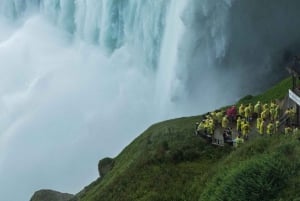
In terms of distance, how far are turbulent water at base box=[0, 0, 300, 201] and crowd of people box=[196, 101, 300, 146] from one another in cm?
960

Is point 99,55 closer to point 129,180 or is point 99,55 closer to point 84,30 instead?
point 84,30

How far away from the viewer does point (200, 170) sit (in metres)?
15.2

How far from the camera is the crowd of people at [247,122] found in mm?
15609

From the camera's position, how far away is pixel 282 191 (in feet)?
36.4

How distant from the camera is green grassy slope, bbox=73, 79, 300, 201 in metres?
11.2

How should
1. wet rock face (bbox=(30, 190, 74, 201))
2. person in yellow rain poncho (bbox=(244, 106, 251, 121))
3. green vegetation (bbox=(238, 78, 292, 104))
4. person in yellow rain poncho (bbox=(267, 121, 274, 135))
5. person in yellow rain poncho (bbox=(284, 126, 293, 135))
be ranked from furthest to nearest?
wet rock face (bbox=(30, 190, 74, 201)) < green vegetation (bbox=(238, 78, 292, 104)) < person in yellow rain poncho (bbox=(244, 106, 251, 121)) < person in yellow rain poncho (bbox=(267, 121, 274, 135)) < person in yellow rain poncho (bbox=(284, 126, 293, 135))

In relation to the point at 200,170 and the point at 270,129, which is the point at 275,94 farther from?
the point at 200,170

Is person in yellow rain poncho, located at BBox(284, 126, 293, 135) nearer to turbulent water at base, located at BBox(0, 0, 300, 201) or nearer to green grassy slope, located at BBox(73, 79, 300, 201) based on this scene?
green grassy slope, located at BBox(73, 79, 300, 201)

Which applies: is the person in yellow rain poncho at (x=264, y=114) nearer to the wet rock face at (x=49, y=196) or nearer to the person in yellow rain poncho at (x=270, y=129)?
the person in yellow rain poncho at (x=270, y=129)

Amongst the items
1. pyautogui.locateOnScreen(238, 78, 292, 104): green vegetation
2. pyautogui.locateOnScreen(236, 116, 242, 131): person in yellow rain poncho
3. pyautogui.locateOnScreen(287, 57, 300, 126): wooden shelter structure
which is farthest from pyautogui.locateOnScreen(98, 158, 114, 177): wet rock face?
pyautogui.locateOnScreen(287, 57, 300, 126): wooden shelter structure

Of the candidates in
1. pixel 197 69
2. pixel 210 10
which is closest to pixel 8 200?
pixel 197 69

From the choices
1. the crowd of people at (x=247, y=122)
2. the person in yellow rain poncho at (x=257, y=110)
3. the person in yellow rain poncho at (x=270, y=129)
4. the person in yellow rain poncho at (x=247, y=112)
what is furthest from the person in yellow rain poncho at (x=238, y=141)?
the person in yellow rain poncho at (x=257, y=110)

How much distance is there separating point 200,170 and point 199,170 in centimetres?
3

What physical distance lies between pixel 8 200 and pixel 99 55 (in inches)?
420
